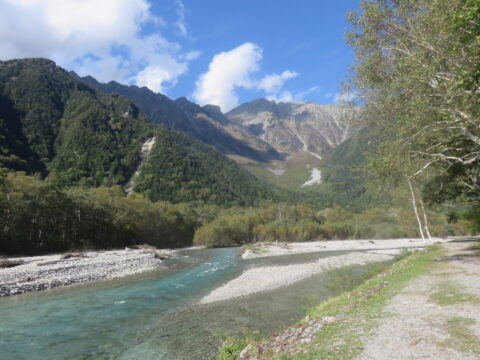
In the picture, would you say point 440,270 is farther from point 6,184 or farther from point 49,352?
point 6,184

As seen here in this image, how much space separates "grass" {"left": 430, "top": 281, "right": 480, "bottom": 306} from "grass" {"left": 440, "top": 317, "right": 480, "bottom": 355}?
2111 mm

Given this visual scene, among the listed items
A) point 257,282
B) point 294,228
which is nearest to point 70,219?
point 257,282

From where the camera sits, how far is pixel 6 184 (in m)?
47.2

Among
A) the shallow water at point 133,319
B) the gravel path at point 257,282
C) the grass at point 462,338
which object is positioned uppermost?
the grass at point 462,338

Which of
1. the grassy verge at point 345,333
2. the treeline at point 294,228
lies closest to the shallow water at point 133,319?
the grassy verge at point 345,333

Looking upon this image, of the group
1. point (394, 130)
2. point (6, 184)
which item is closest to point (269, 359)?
point (394, 130)

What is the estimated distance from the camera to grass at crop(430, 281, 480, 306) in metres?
9.90

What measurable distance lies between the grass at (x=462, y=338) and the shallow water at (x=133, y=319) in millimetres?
8481

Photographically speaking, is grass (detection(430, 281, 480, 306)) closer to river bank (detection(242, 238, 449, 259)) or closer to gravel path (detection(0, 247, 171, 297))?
gravel path (detection(0, 247, 171, 297))

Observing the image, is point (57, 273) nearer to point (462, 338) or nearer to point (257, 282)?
point (257, 282)

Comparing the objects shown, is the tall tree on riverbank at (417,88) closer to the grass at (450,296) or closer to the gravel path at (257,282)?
the grass at (450,296)

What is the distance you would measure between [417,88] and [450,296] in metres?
9.42

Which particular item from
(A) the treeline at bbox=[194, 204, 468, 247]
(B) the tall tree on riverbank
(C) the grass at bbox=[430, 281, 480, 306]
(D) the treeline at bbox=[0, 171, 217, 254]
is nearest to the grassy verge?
(C) the grass at bbox=[430, 281, 480, 306]

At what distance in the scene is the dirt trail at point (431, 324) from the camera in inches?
257
